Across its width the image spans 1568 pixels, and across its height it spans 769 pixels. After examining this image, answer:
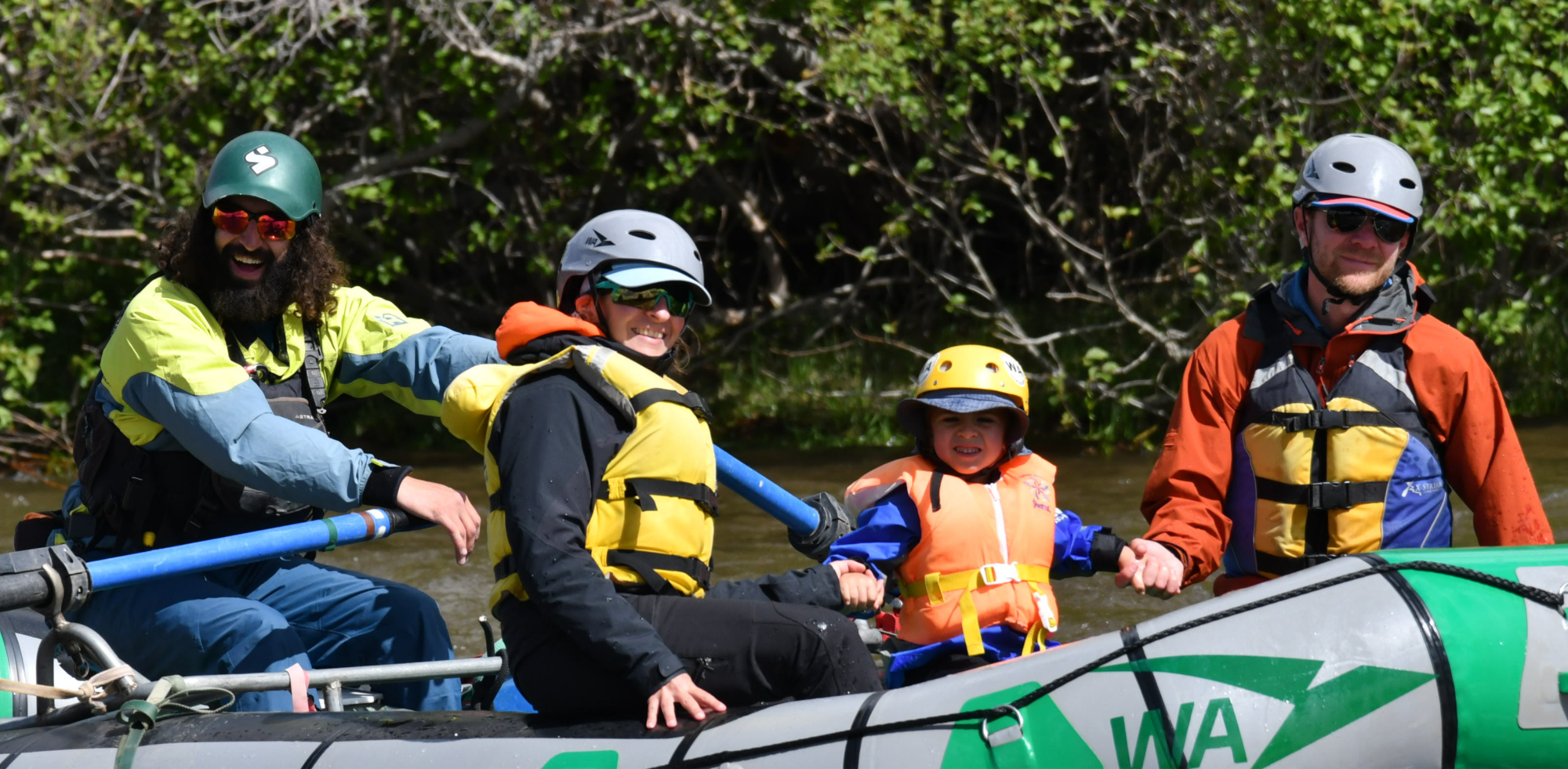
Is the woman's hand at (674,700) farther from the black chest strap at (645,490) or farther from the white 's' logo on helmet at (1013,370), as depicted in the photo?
the white 's' logo on helmet at (1013,370)

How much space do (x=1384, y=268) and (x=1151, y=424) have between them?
5.82 metres

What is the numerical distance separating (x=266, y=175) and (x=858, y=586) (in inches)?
64.4

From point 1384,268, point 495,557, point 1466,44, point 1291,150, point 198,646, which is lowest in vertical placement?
point 198,646

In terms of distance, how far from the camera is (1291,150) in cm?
810

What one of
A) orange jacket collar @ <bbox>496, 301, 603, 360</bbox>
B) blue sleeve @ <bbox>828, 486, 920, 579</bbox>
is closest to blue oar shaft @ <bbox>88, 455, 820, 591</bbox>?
orange jacket collar @ <bbox>496, 301, 603, 360</bbox>

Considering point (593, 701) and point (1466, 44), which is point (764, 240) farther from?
point (593, 701)

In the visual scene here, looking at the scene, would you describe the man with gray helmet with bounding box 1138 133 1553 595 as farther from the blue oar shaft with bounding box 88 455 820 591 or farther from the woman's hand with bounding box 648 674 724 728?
the blue oar shaft with bounding box 88 455 820 591

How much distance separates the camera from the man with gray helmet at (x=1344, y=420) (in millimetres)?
3176

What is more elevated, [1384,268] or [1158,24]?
[1158,24]

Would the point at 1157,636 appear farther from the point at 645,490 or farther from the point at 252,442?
the point at 252,442

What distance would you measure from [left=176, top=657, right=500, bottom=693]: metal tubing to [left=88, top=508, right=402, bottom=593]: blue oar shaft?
23cm

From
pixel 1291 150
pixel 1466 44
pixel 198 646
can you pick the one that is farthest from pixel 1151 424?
pixel 198 646

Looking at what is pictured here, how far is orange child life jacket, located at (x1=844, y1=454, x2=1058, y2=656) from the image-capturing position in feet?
11.1

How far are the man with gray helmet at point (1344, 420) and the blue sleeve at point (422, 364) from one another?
1624 mm
